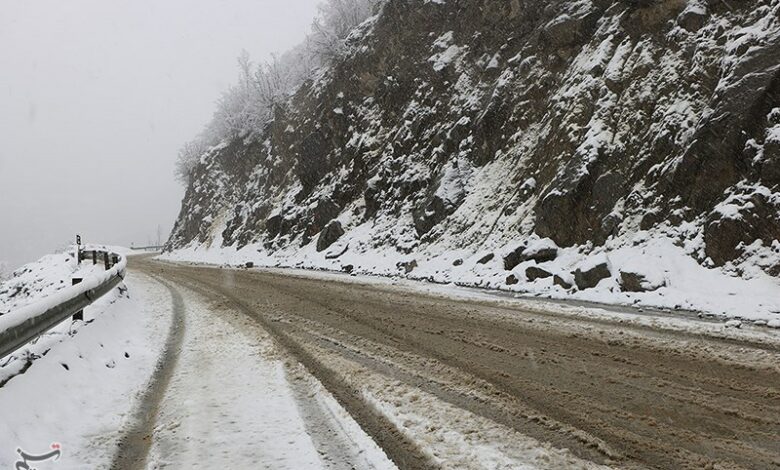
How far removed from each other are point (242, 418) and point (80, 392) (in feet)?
6.52

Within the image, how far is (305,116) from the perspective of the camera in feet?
114

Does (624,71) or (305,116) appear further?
(305,116)

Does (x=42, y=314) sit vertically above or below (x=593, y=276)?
above

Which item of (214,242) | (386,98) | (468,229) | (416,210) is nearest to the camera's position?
(468,229)

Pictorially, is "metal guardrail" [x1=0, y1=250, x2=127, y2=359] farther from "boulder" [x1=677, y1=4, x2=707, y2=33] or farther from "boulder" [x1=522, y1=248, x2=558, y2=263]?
"boulder" [x1=677, y1=4, x2=707, y2=33]

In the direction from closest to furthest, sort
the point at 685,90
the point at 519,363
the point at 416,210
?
the point at 519,363 < the point at 685,90 < the point at 416,210

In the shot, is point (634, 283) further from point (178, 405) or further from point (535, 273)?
point (178, 405)

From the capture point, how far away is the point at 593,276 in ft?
35.9

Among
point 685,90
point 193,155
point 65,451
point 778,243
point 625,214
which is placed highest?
point 193,155

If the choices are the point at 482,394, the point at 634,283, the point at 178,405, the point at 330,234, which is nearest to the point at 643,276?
the point at 634,283

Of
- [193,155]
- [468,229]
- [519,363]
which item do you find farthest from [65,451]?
[193,155]

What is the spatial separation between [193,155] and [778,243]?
2504 inches

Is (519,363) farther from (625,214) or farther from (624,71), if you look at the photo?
(624,71)

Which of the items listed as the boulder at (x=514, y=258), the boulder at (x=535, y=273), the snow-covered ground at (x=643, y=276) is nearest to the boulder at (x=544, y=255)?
the snow-covered ground at (x=643, y=276)
